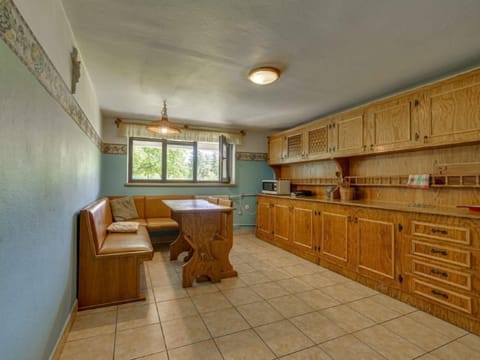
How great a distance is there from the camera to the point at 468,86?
215 cm

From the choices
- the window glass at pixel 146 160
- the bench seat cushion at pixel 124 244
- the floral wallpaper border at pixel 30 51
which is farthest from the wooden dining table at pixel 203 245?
the window glass at pixel 146 160

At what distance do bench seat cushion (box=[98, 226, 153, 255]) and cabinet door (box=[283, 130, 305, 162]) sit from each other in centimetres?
286

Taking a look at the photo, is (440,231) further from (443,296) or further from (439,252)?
(443,296)

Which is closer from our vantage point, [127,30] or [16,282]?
[16,282]

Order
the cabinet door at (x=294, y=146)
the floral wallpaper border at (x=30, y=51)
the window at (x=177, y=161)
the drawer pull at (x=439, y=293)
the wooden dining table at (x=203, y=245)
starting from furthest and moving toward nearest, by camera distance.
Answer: the window at (x=177, y=161) → the cabinet door at (x=294, y=146) → the wooden dining table at (x=203, y=245) → the drawer pull at (x=439, y=293) → the floral wallpaper border at (x=30, y=51)

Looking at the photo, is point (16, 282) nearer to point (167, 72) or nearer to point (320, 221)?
point (167, 72)

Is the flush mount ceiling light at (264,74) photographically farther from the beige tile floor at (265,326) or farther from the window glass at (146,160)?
the window glass at (146,160)

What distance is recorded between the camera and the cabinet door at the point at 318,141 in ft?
12.2

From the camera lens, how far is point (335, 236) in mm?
3092

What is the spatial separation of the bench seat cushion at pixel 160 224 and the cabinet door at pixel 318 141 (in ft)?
8.20

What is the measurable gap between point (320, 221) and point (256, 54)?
89.1 inches

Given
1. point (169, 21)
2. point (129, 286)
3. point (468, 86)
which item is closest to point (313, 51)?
point (169, 21)

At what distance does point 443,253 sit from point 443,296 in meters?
0.36

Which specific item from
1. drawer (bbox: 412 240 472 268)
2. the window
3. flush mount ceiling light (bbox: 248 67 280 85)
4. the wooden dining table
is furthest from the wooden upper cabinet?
the window
